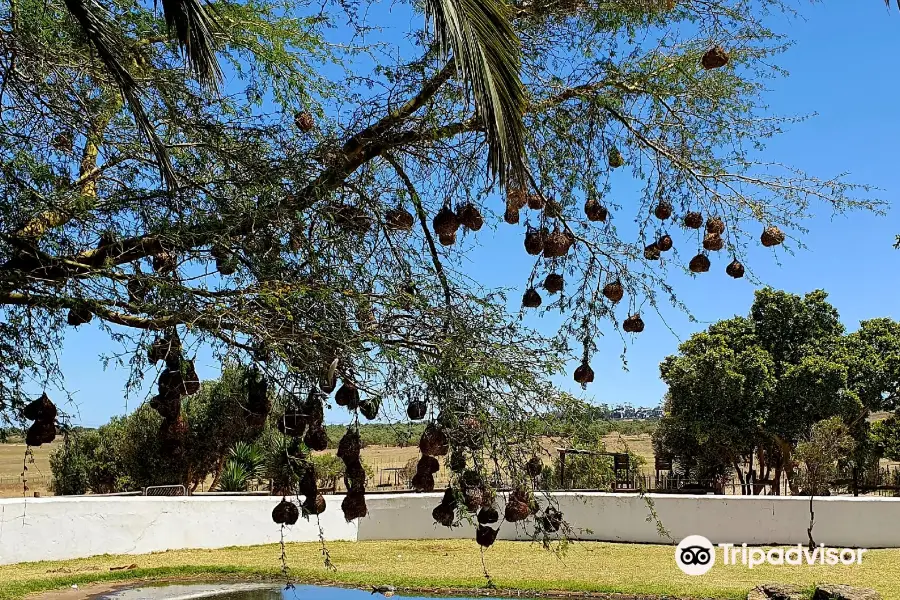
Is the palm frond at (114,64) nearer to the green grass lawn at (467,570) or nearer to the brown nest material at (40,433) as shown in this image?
the brown nest material at (40,433)

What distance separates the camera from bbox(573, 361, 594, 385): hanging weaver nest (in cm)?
439

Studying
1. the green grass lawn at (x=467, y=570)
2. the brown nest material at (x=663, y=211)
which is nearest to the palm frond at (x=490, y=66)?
the brown nest material at (x=663, y=211)

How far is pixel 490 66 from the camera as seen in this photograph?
3076 millimetres

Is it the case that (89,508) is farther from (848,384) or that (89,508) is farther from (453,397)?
(848,384)

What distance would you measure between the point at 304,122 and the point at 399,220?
763mm

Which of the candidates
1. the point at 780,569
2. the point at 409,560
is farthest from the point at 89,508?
the point at 780,569

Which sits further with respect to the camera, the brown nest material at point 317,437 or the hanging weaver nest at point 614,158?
the hanging weaver nest at point 614,158

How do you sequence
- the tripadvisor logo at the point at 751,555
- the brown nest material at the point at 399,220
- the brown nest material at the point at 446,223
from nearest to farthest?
the brown nest material at the point at 446,223, the brown nest material at the point at 399,220, the tripadvisor logo at the point at 751,555

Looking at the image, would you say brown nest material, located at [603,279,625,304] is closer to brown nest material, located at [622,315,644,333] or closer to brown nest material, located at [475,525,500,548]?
brown nest material, located at [622,315,644,333]

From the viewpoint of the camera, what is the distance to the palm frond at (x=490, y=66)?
2951 millimetres

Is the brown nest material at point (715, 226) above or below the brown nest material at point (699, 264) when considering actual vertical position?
above

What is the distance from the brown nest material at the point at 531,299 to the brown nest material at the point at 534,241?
231 mm

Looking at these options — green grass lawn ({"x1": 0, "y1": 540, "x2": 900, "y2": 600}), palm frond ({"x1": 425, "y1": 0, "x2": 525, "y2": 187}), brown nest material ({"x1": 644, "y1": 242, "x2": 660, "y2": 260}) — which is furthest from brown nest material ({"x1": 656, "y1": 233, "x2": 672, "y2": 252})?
green grass lawn ({"x1": 0, "y1": 540, "x2": 900, "y2": 600})

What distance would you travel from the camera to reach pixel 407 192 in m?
4.97
